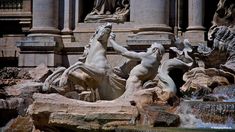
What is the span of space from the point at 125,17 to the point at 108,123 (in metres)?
8.49

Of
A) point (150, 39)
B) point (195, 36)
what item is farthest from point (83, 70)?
point (195, 36)

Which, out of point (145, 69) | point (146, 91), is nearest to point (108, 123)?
point (146, 91)

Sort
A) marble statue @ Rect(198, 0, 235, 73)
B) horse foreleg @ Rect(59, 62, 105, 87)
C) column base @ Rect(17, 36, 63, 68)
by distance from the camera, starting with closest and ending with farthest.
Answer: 1. horse foreleg @ Rect(59, 62, 105, 87)
2. marble statue @ Rect(198, 0, 235, 73)
3. column base @ Rect(17, 36, 63, 68)

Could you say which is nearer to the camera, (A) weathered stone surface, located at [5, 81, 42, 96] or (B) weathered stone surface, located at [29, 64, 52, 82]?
(A) weathered stone surface, located at [5, 81, 42, 96]

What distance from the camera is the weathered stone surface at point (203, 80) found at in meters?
17.8

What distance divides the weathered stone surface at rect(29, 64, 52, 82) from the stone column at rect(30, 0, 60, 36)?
1538 millimetres

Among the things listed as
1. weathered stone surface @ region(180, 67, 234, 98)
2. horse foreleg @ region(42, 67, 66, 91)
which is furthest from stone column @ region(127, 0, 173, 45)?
horse foreleg @ region(42, 67, 66, 91)

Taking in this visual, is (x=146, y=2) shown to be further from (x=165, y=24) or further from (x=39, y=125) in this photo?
(x=39, y=125)

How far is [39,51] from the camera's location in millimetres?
21156

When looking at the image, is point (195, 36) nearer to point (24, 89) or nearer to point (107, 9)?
point (107, 9)

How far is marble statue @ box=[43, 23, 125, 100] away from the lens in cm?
1631

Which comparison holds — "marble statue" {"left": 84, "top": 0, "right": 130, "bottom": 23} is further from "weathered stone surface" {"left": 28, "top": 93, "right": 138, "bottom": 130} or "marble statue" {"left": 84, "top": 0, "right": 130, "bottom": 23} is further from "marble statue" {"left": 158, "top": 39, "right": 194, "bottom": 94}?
"weathered stone surface" {"left": 28, "top": 93, "right": 138, "bottom": 130}

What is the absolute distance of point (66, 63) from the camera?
71.0 feet

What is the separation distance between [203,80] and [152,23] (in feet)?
9.85
